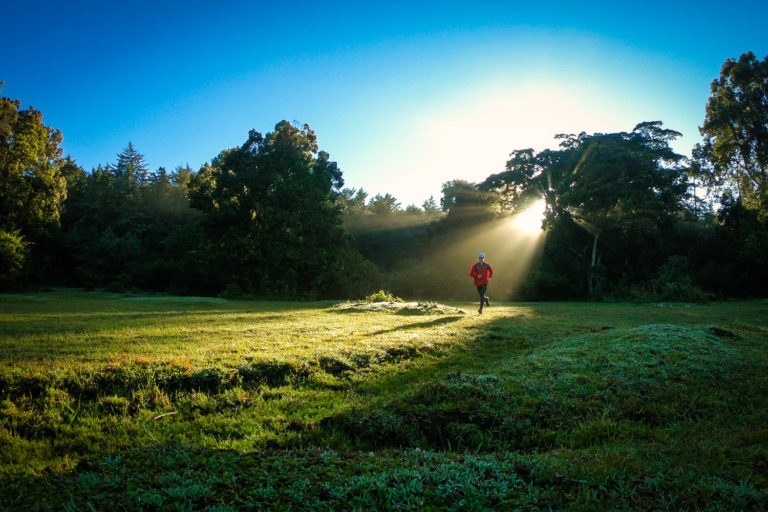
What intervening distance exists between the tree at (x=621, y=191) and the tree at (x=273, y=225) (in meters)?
19.8

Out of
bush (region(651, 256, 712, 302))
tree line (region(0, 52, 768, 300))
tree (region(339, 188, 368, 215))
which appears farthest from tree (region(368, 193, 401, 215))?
bush (region(651, 256, 712, 302))

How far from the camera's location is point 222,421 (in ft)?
14.8

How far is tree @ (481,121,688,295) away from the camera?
2934cm

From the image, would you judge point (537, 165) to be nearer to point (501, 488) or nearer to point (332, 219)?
point (332, 219)

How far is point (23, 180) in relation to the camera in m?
35.5

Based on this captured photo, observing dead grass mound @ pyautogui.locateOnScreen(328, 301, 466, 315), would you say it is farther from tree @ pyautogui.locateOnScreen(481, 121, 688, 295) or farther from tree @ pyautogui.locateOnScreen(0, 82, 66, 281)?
tree @ pyautogui.locateOnScreen(0, 82, 66, 281)

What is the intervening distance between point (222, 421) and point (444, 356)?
4.98 metres

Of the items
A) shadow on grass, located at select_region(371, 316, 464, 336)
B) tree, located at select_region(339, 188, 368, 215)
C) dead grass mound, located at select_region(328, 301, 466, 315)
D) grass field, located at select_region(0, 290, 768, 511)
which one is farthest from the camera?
tree, located at select_region(339, 188, 368, 215)

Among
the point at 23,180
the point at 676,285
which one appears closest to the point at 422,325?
the point at 676,285

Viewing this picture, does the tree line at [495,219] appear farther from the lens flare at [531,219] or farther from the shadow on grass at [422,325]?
the shadow on grass at [422,325]

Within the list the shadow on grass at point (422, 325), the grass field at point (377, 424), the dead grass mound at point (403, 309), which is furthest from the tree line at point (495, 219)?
the grass field at point (377, 424)

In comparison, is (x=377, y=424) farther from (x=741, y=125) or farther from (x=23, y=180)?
(x=23, y=180)

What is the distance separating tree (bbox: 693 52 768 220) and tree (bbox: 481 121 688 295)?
2.64 meters

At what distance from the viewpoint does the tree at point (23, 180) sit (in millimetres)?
32844
